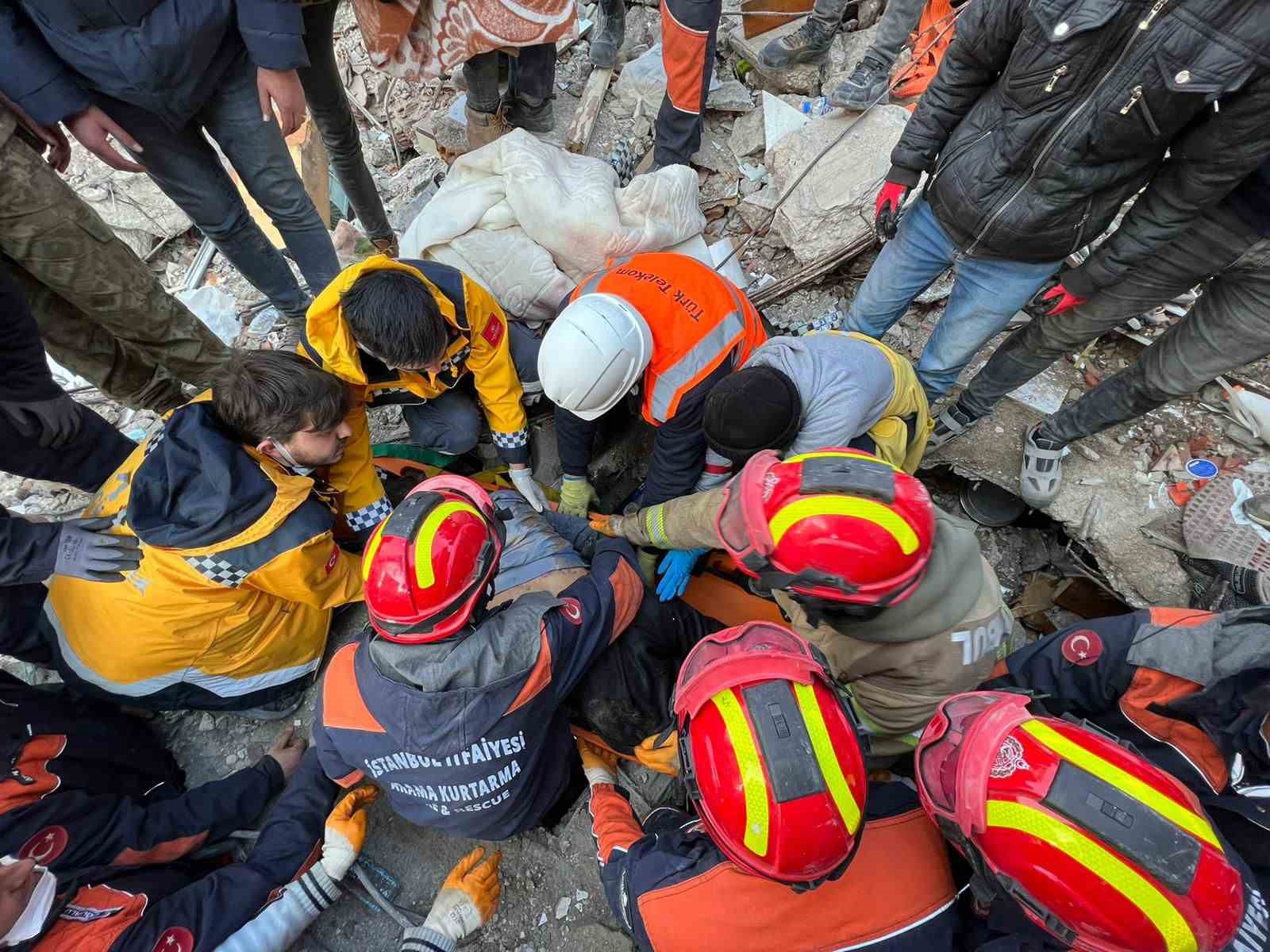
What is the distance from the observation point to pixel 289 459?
2.29m

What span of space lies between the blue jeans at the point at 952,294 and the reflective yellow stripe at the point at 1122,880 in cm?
215

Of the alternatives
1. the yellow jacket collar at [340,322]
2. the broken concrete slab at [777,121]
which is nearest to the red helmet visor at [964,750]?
the yellow jacket collar at [340,322]

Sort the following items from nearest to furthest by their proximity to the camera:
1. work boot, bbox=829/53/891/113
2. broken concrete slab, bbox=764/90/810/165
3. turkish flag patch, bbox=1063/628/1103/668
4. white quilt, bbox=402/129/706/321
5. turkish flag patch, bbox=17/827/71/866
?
turkish flag patch, bbox=17/827/71/866
turkish flag patch, bbox=1063/628/1103/668
white quilt, bbox=402/129/706/321
work boot, bbox=829/53/891/113
broken concrete slab, bbox=764/90/810/165

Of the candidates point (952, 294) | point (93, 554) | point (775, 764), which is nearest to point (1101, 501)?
point (952, 294)

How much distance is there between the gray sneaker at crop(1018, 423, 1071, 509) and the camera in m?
3.16

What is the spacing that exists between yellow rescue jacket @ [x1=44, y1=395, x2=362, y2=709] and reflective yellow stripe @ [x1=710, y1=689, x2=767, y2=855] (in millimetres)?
1648

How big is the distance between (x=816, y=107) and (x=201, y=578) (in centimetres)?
447

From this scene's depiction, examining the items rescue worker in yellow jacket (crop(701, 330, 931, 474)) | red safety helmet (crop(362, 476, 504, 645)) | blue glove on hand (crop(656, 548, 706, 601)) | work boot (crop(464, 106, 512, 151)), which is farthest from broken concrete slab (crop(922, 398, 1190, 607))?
work boot (crop(464, 106, 512, 151))

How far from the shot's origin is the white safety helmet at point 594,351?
2.29 metres

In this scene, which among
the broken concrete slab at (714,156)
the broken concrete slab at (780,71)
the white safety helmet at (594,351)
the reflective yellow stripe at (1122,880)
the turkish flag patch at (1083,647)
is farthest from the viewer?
the broken concrete slab at (780,71)

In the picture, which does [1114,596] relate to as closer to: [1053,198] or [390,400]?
[1053,198]

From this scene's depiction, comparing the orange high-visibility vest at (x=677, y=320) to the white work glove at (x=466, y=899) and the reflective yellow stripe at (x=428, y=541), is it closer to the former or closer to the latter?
the reflective yellow stripe at (x=428, y=541)

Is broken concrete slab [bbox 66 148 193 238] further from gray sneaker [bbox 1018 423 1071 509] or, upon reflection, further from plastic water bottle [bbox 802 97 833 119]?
gray sneaker [bbox 1018 423 1071 509]

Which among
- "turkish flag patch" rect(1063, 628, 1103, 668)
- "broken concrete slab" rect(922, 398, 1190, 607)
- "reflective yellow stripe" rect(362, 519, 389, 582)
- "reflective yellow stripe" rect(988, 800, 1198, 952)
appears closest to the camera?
"reflective yellow stripe" rect(988, 800, 1198, 952)
